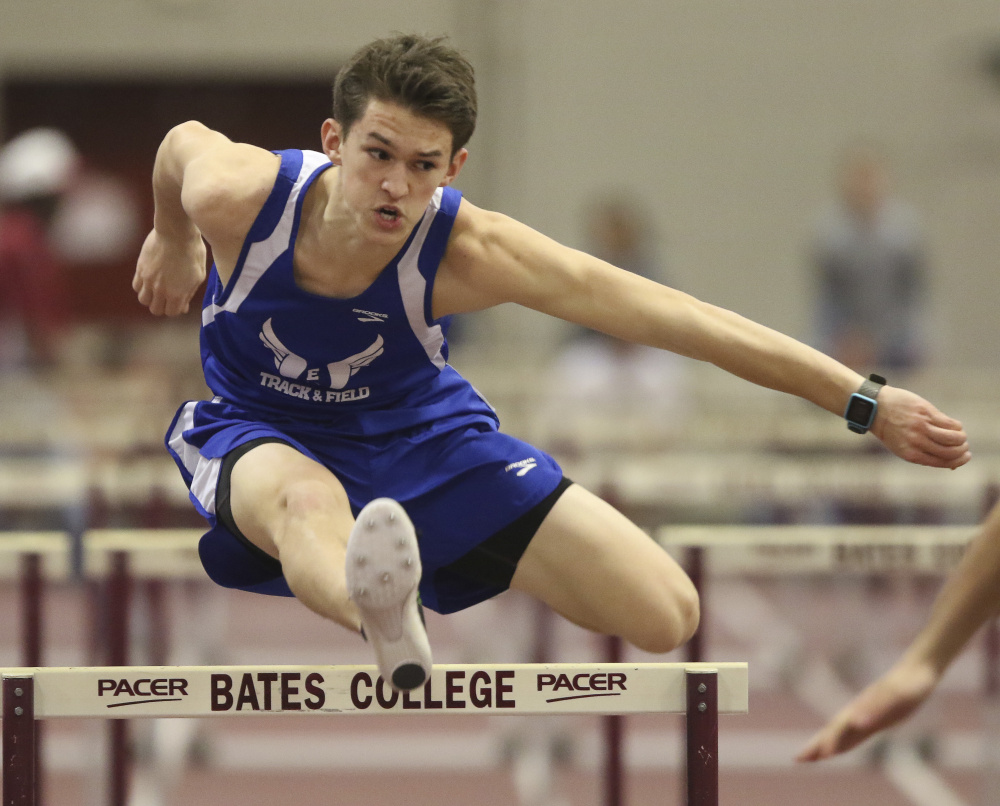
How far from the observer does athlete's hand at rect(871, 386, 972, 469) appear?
8.35 feet

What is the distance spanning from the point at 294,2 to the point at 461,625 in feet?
16.7

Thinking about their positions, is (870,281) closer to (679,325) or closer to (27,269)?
(27,269)

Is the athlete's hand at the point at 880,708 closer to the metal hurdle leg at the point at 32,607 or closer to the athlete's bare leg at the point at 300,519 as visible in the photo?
the athlete's bare leg at the point at 300,519

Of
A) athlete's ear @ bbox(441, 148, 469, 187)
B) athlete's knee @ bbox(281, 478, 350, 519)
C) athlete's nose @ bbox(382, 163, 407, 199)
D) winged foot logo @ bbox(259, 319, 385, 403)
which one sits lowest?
athlete's knee @ bbox(281, 478, 350, 519)

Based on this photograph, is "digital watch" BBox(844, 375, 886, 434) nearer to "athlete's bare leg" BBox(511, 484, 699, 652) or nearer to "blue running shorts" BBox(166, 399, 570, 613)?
"athlete's bare leg" BBox(511, 484, 699, 652)

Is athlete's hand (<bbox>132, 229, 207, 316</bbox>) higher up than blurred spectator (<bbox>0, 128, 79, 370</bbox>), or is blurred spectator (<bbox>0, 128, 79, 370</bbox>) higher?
blurred spectator (<bbox>0, 128, 79, 370</bbox>)

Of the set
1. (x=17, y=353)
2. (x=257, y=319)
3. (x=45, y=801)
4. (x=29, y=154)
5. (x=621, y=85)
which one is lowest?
(x=45, y=801)

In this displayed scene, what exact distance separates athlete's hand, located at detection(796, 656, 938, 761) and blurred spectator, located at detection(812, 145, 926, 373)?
5.48m

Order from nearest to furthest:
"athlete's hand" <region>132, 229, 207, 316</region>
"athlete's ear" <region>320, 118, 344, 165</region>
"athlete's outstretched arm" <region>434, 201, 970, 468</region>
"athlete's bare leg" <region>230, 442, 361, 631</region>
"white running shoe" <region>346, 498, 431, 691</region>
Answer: "white running shoe" <region>346, 498, 431, 691</region>, "athlete's bare leg" <region>230, 442, 361, 631</region>, "athlete's outstretched arm" <region>434, 201, 970, 468</region>, "athlete's ear" <region>320, 118, 344, 165</region>, "athlete's hand" <region>132, 229, 207, 316</region>

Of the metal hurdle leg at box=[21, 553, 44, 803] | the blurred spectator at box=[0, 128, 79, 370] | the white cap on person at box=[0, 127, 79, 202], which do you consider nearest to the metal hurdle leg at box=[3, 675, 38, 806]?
the metal hurdle leg at box=[21, 553, 44, 803]

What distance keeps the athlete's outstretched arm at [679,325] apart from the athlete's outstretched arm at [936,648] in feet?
1.08

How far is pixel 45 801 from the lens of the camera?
457cm

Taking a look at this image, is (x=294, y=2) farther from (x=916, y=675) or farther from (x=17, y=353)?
(x=916, y=675)

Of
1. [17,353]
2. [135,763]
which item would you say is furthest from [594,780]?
[17,353]
